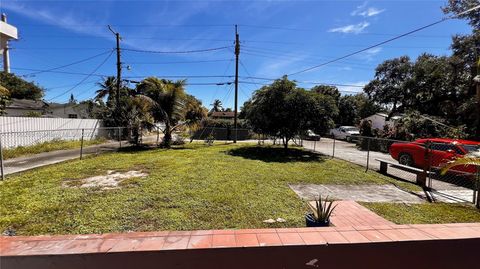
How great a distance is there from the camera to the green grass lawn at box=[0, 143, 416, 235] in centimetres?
442

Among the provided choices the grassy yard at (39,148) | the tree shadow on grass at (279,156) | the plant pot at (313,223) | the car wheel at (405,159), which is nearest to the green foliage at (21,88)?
the grassy yard at (39,148)

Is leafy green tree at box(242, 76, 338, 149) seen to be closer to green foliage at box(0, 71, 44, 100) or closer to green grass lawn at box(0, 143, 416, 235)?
green grass lawn at box(0, 143, 416, 235)

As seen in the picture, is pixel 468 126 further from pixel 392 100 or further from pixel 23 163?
pixel 23 163

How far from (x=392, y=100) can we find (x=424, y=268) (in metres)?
32.9

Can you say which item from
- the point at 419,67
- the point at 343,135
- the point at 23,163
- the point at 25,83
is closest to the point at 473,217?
the point at 23,163

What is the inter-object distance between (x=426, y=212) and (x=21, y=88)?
158ft

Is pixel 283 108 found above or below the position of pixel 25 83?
below

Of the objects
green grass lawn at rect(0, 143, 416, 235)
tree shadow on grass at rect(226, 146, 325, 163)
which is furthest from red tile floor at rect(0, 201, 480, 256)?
tree shadow on grass at rect(226, 146, 325, 163)

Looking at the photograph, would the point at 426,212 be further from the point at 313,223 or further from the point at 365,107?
the point at 365,107

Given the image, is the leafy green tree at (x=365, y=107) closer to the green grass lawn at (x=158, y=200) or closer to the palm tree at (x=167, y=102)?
the palm tree at (x=167, y=102)

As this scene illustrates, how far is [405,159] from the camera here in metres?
12.0

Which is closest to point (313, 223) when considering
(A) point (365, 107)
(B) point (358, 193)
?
(B) point (358, 193)

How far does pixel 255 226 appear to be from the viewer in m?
4.47

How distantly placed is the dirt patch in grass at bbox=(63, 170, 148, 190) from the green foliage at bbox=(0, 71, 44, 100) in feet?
125
